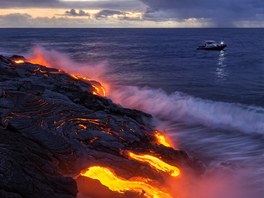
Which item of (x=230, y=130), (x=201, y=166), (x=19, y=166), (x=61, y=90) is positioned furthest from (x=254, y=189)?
(x=61, y=90)

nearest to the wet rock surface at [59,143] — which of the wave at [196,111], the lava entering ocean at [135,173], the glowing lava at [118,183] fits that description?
the lava entering ocean at [135,173]

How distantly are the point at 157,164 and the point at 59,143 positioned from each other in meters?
3.50

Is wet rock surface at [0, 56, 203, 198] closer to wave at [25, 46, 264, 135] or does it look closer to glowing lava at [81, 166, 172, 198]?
glowing lava at [81, 166, 172, 198]

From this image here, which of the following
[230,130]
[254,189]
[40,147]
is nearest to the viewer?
[40,147]

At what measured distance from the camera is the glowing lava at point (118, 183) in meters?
10.6

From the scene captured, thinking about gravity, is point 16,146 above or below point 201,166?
below

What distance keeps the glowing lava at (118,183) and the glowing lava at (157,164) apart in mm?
1284

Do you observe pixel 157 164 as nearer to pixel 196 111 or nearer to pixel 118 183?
pixel 118 183

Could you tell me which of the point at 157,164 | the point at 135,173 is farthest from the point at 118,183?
the point at 157,164

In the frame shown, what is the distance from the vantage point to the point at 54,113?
14.2 m

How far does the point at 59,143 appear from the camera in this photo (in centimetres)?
1198

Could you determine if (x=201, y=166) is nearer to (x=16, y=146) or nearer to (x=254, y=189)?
(x=254, y=189)

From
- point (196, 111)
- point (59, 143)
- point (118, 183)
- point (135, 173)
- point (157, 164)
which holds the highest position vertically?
point (196, 111)

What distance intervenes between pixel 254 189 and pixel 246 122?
26.0ft
